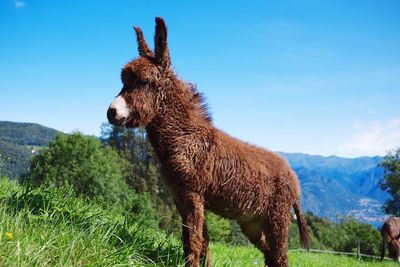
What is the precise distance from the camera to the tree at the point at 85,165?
4452 centimetres

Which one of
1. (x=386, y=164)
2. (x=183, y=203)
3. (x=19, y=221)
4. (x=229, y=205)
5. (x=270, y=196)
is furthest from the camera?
(x=386, y=164)

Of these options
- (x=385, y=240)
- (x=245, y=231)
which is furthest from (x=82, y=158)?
(x=245, y=231)

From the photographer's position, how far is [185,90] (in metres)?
4.68

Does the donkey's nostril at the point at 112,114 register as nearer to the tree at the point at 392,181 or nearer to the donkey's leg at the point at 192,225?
the donkey's leg at the point at 192,225

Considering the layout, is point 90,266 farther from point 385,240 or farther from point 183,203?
point 385,240

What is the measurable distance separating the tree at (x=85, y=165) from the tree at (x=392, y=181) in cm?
4095

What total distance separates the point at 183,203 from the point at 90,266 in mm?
1265

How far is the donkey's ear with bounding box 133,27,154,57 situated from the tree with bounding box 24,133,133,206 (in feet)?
131

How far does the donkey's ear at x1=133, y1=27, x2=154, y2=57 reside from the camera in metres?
4.64

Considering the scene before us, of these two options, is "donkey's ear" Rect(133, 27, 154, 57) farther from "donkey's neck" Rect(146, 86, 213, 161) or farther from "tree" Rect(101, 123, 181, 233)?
"tree" Rect(101, 123, 181, 233)

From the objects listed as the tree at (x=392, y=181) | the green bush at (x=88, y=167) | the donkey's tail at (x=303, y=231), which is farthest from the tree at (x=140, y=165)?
the donkey's tail at (x=303, y=231)

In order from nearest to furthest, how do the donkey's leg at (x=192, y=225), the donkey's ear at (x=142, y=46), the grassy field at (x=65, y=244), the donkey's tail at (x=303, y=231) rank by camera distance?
the grassy field at (x=65, y=244) < the donkey's leg at (x=192, y=225) < the donkey's ear at (x=142, y=46) < the donkey's tail at (x=303, y=231)

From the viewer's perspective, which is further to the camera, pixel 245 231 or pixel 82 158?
pixel 82 158

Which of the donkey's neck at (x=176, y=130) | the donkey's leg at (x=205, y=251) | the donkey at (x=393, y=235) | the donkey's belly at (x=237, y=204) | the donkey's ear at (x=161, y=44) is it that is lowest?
the donkey at (x=393, y=235)
